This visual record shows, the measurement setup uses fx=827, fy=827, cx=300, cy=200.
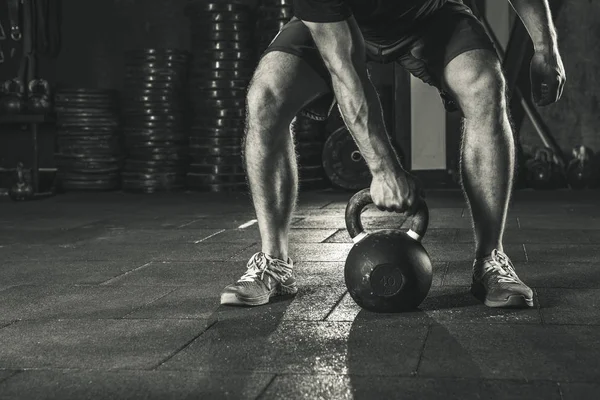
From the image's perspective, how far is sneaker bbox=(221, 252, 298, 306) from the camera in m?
2.12

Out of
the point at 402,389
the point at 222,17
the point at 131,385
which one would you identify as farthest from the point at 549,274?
the point at 222,17

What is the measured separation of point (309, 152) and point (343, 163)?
34 cm

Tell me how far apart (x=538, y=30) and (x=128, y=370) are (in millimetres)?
1309

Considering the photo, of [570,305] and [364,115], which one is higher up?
[364,115]

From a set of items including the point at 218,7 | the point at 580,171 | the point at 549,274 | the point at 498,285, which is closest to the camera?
the point at 498,285

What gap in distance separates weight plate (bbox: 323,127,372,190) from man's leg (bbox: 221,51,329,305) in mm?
4121

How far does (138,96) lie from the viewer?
6871 millimetres

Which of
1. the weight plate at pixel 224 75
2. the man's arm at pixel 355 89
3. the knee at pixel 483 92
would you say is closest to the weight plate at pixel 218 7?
the weight plate at pixel 224 75

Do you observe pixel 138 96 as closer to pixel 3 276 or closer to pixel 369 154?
pixel 3 276

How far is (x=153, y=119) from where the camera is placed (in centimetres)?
684

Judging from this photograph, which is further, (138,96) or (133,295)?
(138,96)

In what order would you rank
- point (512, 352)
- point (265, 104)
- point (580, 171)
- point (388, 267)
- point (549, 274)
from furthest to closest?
point (580, 171) < point (549, 274) < point (265, 104) < point (388, 267) < point (512, 352)

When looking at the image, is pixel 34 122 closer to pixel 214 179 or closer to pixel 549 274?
pixel 214 179

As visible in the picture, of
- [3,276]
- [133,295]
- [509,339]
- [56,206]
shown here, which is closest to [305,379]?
[509,339]
